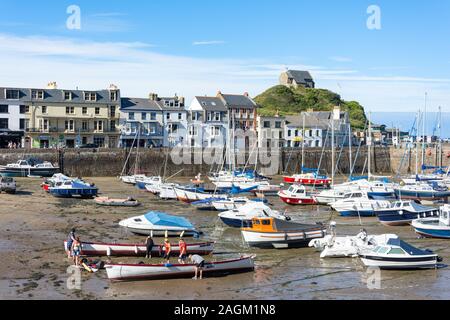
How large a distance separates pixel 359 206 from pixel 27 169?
3180 cm

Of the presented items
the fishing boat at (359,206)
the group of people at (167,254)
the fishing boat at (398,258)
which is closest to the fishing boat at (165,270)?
the group of people at (167,254)

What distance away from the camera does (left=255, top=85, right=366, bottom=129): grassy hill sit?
395 ft

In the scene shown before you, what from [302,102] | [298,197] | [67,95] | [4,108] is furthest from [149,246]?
[302,102]

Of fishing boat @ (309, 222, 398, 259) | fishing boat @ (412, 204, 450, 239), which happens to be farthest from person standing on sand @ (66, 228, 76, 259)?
fishing boat @ (412, 204, 450, 239)

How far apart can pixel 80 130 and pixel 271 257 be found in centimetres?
4852

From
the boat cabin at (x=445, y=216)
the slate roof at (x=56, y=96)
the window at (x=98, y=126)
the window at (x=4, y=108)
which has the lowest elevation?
the boat cabin at (x=445, y=216)

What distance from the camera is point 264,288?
2388 cm

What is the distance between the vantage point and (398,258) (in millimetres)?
26375

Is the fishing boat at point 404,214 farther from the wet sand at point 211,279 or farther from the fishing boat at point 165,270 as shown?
the fishing boat at point 165,270

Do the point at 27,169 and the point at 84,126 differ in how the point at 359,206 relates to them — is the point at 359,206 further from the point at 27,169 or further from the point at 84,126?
the point at 84,126

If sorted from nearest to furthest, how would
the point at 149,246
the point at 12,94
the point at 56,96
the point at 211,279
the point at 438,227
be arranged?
the point at 211,279
the point at 149,246
the point at 438,227
the point at 12,94
the point at 56,96

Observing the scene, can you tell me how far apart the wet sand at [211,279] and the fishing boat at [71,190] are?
5.99 m

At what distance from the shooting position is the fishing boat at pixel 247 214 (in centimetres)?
3481
